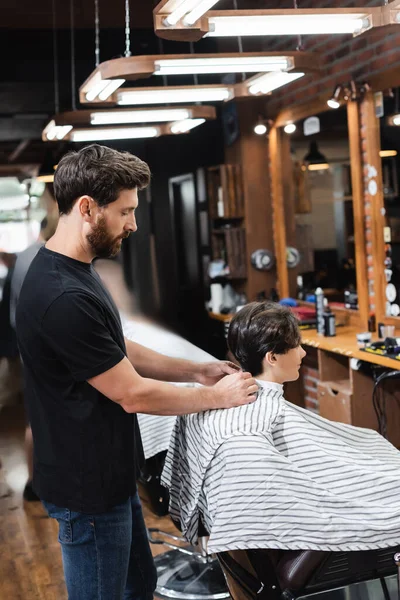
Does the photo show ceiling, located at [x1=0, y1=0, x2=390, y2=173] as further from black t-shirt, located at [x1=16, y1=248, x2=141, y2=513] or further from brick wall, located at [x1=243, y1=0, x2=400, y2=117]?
black t-shirt, located at [x1=16, y1=248, x2=141, y2=513]

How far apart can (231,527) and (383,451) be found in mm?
584

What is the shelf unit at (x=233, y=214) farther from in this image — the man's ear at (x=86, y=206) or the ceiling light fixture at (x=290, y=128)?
the man's ear at (x=86, y=206)

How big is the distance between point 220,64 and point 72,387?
170cm

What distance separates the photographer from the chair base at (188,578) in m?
2.99

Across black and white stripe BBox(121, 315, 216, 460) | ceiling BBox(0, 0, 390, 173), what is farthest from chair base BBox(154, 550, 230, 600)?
ceiling BBox(0, 0, 390, 173)

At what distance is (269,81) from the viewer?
3.54 meters

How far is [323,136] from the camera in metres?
4.98

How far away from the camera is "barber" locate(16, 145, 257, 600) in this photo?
5.69 feet

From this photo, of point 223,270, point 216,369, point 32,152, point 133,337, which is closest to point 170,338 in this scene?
point 133,337

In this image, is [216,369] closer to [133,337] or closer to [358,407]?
[133,337]

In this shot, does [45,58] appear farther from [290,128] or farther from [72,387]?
[72,387]

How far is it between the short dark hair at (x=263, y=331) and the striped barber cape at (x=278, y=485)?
0.30 ft

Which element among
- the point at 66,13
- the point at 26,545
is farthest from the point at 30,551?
the point at 66,13

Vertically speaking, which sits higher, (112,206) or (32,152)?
(32,152)
